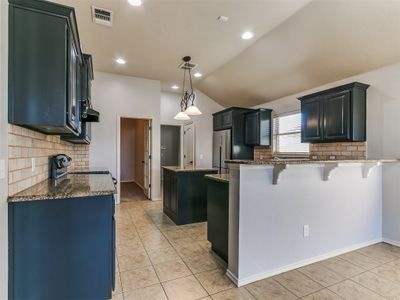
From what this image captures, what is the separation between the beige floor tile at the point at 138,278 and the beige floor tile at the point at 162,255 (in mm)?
177

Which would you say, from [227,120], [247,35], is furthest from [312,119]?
[227,120]

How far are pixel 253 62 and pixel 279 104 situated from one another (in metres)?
1.42

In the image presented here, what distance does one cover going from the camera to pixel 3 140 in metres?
1.37

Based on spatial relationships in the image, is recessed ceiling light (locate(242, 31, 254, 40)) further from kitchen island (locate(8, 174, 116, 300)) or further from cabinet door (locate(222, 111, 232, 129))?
kitchen island (locate(8, 174, 116, 300))

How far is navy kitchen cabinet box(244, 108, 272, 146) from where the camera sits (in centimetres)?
534

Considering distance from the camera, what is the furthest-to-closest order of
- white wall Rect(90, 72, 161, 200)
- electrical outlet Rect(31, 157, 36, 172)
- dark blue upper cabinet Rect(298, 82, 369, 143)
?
1. white wall Rect(90, 72, 161, 200)
2. dark blue upper cabinet Rect(298, 82, 369, 143)
3. electrical outlet Rect(31, 157, 36, 172)

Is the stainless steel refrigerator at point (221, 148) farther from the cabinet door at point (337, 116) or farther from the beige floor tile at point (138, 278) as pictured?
the beige floor tile at point (138, 278)

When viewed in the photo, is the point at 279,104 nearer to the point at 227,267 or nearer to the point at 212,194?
the point at 212,194

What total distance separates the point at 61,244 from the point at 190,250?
162 cm

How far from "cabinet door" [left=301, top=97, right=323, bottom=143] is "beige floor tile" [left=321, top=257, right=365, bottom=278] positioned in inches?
75.5

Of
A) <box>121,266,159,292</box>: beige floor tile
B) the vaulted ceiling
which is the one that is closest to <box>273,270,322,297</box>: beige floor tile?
<box>121,266,159,292</box>: beige floor tile

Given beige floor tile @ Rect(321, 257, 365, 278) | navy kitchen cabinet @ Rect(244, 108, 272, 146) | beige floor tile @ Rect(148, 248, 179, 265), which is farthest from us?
navy kitchen cabinet @ Rect(244, 108, 272, 146)

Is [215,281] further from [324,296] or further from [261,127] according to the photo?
[261,127]

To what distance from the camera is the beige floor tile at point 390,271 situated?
7.32ft
